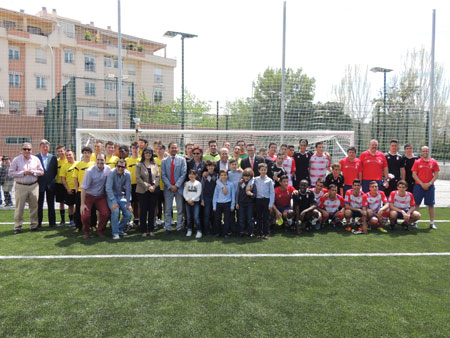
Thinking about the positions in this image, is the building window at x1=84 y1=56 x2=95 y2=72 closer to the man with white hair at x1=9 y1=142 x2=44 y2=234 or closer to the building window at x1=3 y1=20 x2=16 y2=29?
the building window at x1=3 y1=20 x2=16 y2=29

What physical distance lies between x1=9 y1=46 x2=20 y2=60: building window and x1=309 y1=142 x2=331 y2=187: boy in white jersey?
1513 inches

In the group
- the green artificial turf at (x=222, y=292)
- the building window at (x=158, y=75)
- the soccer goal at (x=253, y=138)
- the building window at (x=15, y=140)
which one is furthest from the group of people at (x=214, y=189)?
the building window at (x=158, y=75)

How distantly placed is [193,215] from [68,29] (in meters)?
41.4

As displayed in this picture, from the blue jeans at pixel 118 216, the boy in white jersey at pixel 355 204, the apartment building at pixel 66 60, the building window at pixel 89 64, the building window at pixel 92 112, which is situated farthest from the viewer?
the building window at pixel 89 64

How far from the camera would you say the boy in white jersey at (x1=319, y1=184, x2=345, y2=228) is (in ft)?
24.2

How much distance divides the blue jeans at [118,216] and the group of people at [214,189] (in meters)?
0.02

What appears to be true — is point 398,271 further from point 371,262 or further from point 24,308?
point 24,308

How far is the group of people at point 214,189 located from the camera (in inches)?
262

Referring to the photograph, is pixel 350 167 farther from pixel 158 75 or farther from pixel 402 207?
pixel 158 75

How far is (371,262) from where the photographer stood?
17.1 feet

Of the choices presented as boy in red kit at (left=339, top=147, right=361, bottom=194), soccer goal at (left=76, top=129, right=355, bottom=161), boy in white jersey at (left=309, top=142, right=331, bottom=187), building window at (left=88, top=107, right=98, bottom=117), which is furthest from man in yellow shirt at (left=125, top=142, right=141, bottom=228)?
building window at (left=88, top=107, right=98, bottom=117)

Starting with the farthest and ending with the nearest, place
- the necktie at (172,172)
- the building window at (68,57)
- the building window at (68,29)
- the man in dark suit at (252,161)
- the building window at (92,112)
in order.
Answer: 1. the building window at (68,29)
2. the building window at (68,57)
3. the building window at (92,112)
4. the man in dark suit at (252,161)
5. the necktie at (172,172)

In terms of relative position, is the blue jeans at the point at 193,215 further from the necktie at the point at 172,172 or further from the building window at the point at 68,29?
the building window at the point at 68,29

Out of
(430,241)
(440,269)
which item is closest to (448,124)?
(430,241)
